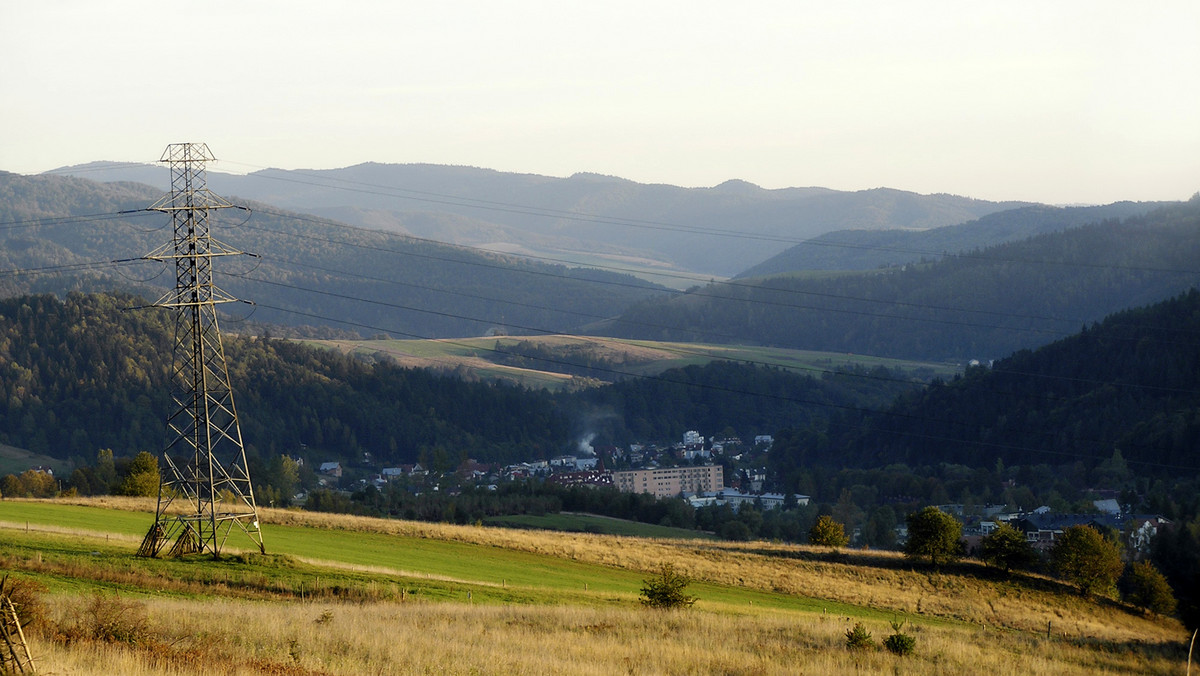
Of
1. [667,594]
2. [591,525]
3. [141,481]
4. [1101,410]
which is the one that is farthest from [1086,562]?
[1101,410]

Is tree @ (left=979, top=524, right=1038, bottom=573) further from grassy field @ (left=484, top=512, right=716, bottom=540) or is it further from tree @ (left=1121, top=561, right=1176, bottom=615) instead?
grassy field @ (left=484, top=512, right=716, bottom=540)

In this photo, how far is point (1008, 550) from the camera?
6084 cm

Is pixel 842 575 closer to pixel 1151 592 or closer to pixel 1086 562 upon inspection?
pixel 1086 562

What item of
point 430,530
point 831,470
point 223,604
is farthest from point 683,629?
point 831,470

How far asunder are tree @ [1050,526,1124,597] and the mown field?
6.97ft

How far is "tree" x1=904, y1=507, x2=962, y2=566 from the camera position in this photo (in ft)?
204

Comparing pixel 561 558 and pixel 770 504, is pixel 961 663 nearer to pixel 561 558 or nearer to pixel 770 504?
pixel 561 558

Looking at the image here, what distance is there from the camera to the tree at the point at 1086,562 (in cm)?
6172

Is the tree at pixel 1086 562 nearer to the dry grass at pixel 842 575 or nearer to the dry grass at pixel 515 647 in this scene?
the dry grass at pixel 842 575

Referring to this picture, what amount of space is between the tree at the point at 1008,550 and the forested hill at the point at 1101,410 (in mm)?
102110

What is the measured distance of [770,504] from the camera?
552 feet

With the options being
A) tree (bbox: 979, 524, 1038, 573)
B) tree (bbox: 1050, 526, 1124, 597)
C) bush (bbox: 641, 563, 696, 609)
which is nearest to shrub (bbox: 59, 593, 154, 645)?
bush (bbox: 641, 563, 696, 609)

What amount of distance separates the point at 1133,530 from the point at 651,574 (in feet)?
230

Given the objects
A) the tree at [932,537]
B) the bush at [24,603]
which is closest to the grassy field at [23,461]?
the tree at [932,537]
